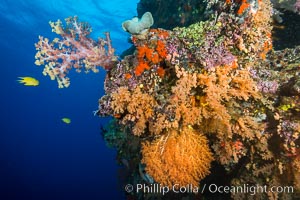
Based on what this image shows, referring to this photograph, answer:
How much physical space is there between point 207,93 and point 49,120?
10322 cm

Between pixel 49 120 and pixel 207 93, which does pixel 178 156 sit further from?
pixel 49 120

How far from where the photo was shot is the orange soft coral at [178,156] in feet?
12.0

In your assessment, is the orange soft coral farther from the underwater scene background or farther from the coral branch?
the coral branch

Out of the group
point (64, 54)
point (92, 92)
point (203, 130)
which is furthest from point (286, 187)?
point (92, 92)

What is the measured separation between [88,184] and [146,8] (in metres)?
43.4

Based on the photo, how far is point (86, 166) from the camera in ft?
193

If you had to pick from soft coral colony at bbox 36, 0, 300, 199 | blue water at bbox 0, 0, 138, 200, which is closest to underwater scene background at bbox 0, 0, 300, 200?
soft coral colony at bbox 36, 0, 300, 199

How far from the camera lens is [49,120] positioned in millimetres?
98125

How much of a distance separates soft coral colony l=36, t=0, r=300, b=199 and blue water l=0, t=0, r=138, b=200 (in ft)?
31.6

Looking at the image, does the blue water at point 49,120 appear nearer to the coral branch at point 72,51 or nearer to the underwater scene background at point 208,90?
the underwater scene background at point 208,90

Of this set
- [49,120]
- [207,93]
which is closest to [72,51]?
[207,93]

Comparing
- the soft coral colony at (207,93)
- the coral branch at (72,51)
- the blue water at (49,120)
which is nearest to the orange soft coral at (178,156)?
the soft coral colony at (207,93)

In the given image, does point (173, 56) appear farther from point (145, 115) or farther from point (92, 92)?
point (92, 92)

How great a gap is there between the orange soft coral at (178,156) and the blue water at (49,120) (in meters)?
9.34
